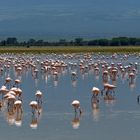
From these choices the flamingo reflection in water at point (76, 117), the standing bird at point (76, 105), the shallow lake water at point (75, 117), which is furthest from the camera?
the standing bird at point (76, 105)

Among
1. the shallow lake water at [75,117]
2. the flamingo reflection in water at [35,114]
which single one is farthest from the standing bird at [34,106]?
the shallow lake water at [75,117]

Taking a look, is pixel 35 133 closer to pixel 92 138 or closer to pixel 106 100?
pixel 92 138

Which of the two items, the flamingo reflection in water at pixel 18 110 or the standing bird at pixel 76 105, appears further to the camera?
the standing bird at pixel 76 105

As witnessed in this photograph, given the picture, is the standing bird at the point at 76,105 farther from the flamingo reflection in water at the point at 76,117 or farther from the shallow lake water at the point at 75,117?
the shallow lake water at the point at 75,117

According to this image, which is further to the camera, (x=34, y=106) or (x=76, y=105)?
(x=76, y=105)

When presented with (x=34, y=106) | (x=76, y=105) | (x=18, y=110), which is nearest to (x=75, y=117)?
(x=76, y=105)

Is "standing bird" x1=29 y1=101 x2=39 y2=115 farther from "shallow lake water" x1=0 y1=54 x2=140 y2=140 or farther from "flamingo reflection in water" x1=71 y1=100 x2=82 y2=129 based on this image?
"flamingo reflection in water" x1=71 y1=100 x2=82 y2=129

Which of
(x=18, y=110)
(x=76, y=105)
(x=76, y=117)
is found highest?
(x=76, y=105)

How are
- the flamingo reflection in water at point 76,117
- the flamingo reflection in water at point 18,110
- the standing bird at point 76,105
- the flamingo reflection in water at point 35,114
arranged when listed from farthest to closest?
the standing bird at point 76,105
the flamingo reflection in water at point 18,110
the flamingo reflection in water at point 35,114
the flamingo reflection in water at point 76,117

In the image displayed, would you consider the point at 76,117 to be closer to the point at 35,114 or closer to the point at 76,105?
the point at 76,105

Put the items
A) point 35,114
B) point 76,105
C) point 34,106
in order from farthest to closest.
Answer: point 35,114 < point 76,105 < point 34,106

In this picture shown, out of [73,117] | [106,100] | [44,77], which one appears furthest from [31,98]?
[44,77]

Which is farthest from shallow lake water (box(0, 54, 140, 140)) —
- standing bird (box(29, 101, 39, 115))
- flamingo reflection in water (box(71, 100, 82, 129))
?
standing bird (box(29, 101, 39, 115))

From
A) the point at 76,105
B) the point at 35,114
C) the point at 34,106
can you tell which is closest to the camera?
→ the point at 34,106
